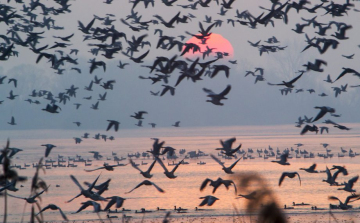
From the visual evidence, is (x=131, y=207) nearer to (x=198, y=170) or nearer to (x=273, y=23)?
(x=273, y=23)

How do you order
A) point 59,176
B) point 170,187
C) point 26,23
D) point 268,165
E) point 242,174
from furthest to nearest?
1. point 268,165
2. point 59,176
3. point 170,187
4. point 26,23
5. point 242,174

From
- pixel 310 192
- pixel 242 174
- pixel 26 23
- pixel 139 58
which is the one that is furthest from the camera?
pixel 310 192

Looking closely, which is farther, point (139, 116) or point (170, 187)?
point (170, 187)

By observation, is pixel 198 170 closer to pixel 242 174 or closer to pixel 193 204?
pixel 193 204

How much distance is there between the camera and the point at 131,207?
33.2 metres

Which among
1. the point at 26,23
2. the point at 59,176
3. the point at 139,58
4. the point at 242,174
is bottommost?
the point at 59,176

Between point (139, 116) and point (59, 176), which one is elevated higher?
point (139, 116)

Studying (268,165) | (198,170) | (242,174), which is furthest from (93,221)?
(268,165)

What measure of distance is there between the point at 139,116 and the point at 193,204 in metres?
12.8

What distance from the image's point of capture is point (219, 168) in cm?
5906

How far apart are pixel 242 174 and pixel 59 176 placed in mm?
51070

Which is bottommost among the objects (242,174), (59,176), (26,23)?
(59,176)

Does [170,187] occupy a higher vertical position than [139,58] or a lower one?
lower

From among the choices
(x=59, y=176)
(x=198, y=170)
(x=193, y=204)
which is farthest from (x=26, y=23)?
(x=198, y=170)
